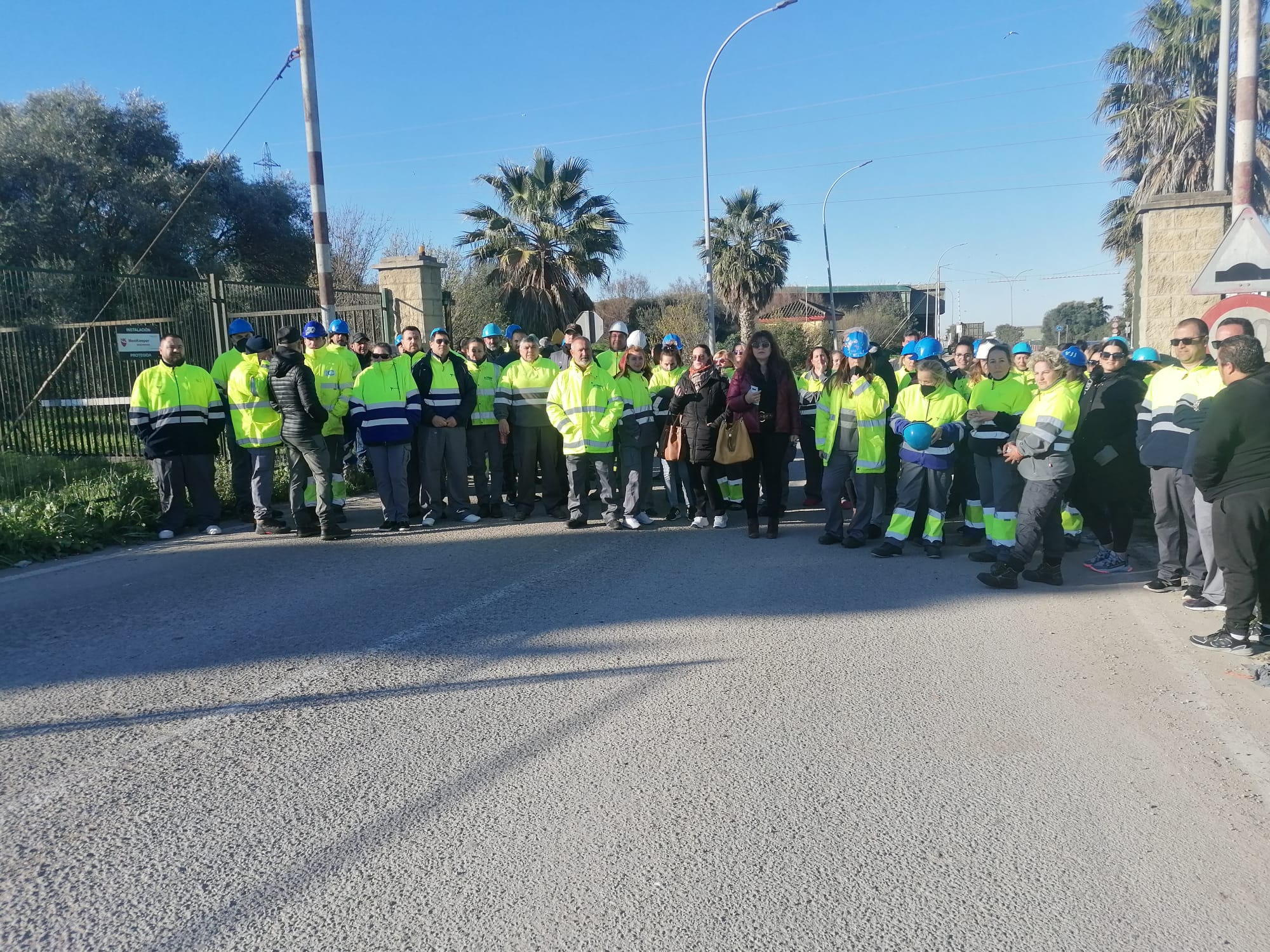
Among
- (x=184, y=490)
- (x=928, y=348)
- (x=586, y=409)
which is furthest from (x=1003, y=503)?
(x=184, y=490)

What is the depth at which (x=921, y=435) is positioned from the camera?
7816 millimetres

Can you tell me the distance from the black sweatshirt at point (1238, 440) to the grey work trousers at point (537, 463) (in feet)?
20.0

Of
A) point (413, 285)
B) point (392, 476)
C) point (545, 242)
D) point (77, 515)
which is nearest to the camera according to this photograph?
point (77, 515)

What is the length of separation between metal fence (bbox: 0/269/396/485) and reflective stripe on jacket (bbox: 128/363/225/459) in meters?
2.16

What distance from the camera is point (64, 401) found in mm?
11898

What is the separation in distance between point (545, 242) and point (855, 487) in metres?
22.1

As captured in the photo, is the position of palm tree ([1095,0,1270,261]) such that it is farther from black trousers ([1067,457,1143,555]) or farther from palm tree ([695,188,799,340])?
black trousers ([1067,457,1143,555])

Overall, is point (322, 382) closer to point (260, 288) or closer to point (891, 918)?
point (260, 288)

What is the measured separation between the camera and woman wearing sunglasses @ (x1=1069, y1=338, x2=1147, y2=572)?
7824 millimetres

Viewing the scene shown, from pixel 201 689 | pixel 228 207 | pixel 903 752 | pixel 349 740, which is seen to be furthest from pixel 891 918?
pixel 228 207

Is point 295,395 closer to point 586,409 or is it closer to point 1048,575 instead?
point 586,409

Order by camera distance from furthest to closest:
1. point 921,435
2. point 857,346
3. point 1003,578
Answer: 1. point 857,346
2. point 921,435
3. point 1003,578

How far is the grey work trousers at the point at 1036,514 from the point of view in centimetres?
691

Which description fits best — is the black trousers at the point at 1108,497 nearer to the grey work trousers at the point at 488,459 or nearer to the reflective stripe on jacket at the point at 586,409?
the reflective stripe on jacket at the point at 586,409
